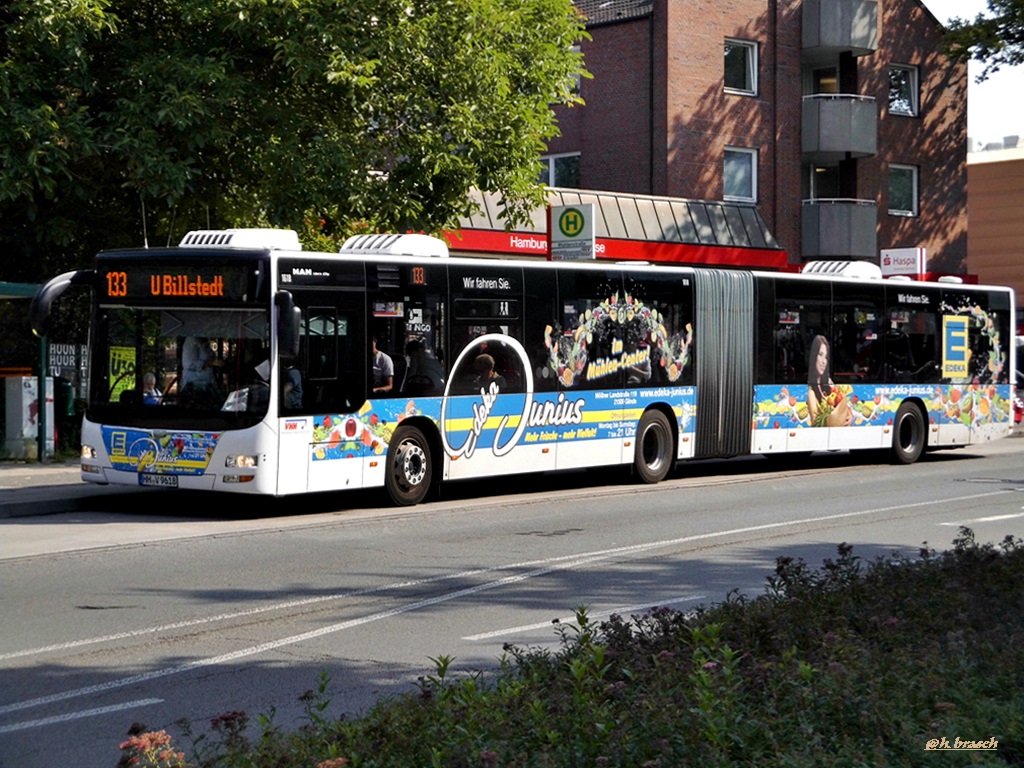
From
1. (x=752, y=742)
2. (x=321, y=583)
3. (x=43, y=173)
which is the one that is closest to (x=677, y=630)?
(x=752, y=742)

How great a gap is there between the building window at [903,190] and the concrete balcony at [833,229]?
A: 2.32 meters

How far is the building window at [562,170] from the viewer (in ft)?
136

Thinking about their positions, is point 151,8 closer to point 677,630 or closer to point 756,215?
point 677,630

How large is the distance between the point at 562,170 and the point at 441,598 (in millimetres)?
31737

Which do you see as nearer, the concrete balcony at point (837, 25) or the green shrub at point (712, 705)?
the green shrub at point (712, 705)

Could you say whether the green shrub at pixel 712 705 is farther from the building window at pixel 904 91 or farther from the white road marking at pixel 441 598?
the building window at pixel 904 91

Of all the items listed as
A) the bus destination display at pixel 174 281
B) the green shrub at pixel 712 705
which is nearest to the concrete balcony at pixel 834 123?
the bus destination display at pixel 174 281

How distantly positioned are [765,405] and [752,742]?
695 inches

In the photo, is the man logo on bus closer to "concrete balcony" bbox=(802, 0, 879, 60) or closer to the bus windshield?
the bus windshield

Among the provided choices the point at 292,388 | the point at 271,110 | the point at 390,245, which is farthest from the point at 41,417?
the point at 292,388

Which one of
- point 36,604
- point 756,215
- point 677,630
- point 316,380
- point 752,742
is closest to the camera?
point 752,742

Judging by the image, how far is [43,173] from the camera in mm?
20031

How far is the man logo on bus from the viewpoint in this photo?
24750mm

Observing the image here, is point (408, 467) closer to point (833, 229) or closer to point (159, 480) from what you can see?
point (159, 480)
